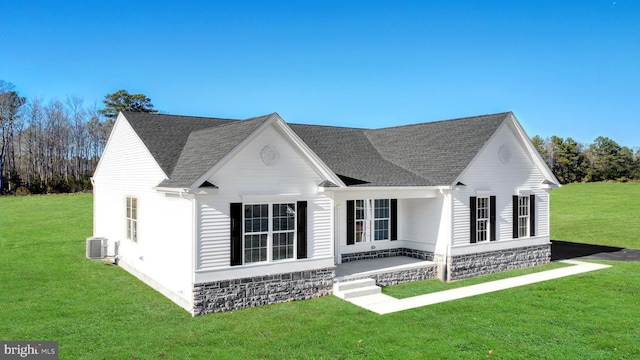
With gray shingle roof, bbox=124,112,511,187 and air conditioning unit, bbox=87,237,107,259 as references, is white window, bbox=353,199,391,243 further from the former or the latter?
air conditioning unit, bbox=87,237,107,259

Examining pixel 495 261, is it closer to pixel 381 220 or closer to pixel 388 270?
pixel 381 220

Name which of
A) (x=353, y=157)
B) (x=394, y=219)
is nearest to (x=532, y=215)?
(x=394, y=219)

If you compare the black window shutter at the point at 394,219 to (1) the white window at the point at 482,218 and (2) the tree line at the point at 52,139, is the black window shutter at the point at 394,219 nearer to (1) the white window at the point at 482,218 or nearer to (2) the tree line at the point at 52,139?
(1) the white window at the point at 482,218

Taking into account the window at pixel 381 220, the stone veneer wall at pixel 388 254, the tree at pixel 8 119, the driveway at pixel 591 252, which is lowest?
the driveway at pixel 591 252

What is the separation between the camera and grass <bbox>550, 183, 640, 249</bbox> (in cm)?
2585

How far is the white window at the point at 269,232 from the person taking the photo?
37.1ft

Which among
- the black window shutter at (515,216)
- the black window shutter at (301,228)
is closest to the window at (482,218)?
the black window shutter at (515,216)

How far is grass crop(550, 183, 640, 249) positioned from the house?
10.8 metres

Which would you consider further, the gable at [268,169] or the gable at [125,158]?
the gable at [125,158]

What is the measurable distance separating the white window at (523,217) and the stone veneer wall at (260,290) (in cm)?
922

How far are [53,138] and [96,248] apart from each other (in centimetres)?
4277

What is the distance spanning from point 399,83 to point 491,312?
15086mm

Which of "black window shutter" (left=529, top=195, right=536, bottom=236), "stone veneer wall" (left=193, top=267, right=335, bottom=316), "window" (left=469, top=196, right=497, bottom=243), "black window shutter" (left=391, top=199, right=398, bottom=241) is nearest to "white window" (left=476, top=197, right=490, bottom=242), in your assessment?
"window" (left=469, top=196, right=497, bottom=243)

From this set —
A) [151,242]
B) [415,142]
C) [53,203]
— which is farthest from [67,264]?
[53,203]
